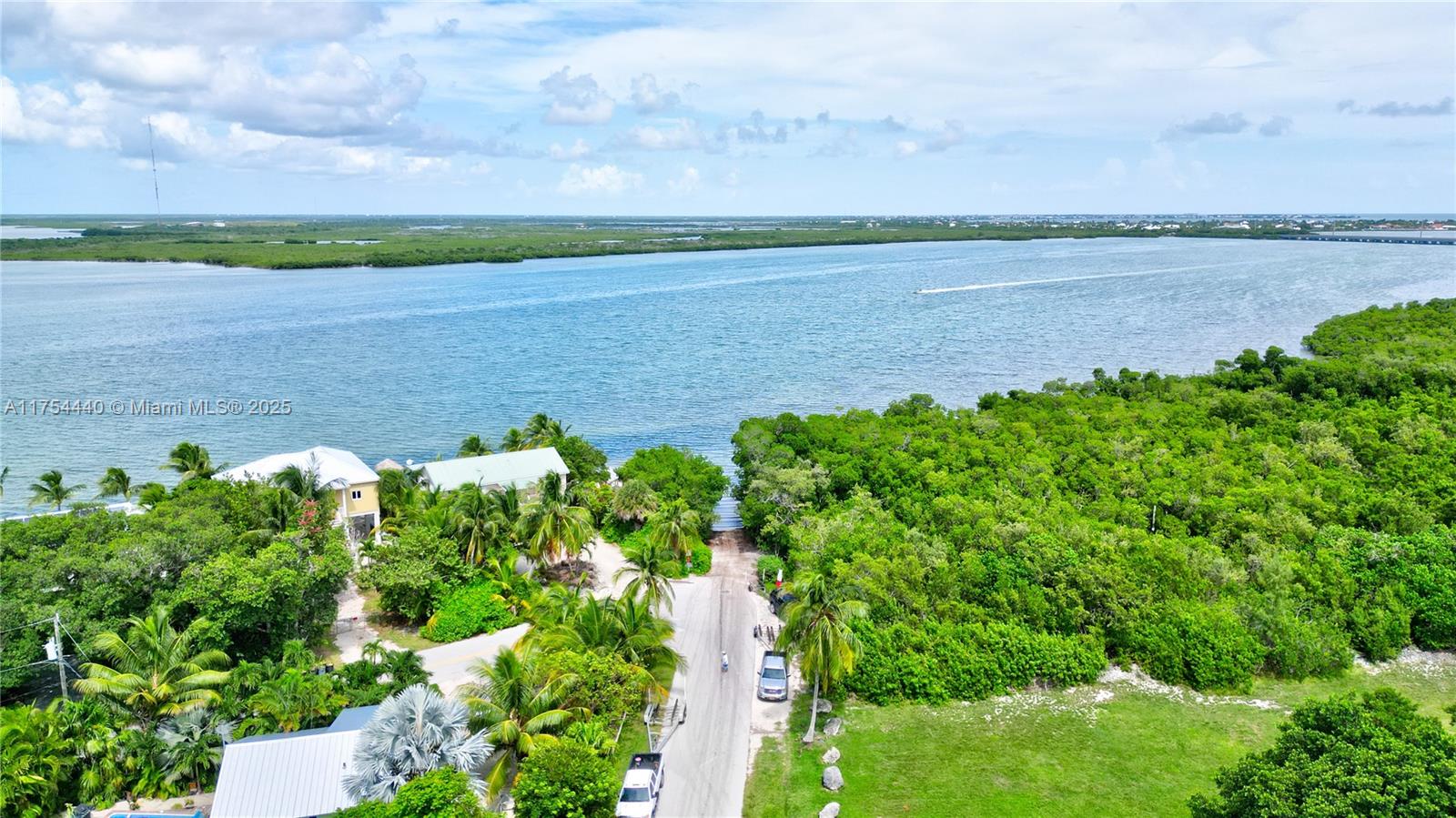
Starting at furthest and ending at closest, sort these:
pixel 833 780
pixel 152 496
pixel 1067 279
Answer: pixel 1067 279 < pixel 152 496 < pixel 833 780

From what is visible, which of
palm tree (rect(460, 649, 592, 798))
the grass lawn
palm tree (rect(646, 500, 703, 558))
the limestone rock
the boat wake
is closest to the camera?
palm tree (rect(460, 649, 592, 798))

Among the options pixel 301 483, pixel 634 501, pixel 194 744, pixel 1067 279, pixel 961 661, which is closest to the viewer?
pixel 194 744

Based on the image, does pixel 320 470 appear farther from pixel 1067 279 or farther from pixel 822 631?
pixel 1067 279

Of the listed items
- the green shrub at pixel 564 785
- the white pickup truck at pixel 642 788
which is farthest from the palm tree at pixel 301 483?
the white pickup truck at pixel 642 788

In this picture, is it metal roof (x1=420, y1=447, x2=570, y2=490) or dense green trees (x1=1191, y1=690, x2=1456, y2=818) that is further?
metal roof (x1=420, y1=447, x2=570, y2=490)

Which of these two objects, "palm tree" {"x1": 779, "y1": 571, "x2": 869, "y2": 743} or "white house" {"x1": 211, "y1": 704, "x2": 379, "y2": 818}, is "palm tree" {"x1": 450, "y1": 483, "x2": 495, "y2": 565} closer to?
"white house" {"x1": 211, "y1": 704, "x2": 379, "y2": 818}

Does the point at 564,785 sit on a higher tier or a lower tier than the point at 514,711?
lower

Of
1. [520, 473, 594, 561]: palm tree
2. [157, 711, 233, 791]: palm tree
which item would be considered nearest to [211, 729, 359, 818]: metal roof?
[157, 711, 233, 791]: palm tree

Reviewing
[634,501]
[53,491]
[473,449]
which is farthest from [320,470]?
[634,501]
